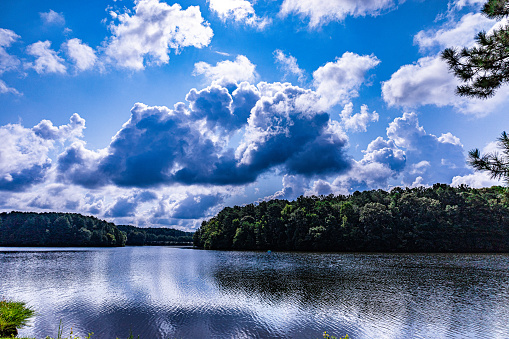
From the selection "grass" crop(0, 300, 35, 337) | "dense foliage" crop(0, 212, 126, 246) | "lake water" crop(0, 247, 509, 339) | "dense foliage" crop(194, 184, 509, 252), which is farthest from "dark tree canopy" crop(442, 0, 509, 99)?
"dense foliage" crop(0, 212, 126, 246)

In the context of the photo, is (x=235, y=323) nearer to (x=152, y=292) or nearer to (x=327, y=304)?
(x=327, y=304)

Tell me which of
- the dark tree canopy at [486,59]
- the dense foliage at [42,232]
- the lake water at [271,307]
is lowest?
the dense foliage at [42,232]

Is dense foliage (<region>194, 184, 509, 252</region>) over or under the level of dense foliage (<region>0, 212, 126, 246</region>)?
over

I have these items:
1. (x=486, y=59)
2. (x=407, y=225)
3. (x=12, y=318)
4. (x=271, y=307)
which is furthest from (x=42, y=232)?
(x=486, y=59)

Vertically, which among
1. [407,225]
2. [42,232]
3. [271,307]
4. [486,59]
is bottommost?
[42,232]

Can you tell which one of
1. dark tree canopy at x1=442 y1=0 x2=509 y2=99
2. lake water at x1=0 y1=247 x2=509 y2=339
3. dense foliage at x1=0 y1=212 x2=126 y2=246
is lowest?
dense foliage at x1=0 y1=212 x2=126 y2=246

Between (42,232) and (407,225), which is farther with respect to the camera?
(42,232)

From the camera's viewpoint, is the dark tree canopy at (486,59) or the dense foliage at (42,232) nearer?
the dark tree canopy at (486,59)

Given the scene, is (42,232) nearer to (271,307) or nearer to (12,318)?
(12,318)

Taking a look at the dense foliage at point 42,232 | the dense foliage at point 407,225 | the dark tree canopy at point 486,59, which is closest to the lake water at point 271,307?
the dark tree canopy at point 486,59

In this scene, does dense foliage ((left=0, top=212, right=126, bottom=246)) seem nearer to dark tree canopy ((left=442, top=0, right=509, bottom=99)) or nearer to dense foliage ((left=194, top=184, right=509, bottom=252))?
dense foliage ((left=194, top=184, right=509, bottom=252))

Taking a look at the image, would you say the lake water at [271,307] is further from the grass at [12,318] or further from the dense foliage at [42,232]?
the dense foliage at [42,232]

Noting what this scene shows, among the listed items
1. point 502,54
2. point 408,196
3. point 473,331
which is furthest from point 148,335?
point 408,196

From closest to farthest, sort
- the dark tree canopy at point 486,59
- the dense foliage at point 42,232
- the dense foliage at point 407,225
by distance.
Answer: the dark tree canopy at point 486,59 → the dense foliage at point 407,225 → the dense foliage at point 42,232
